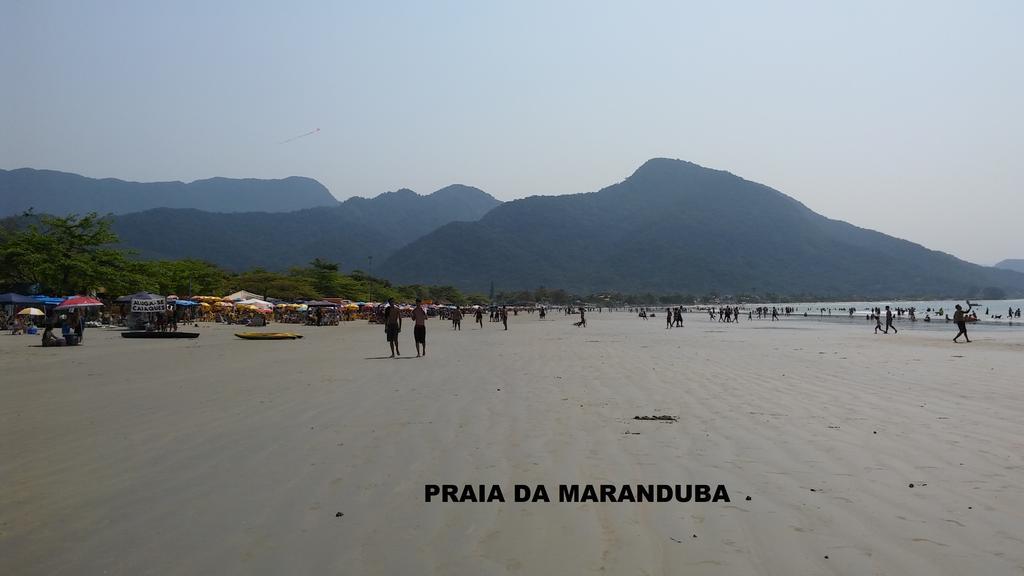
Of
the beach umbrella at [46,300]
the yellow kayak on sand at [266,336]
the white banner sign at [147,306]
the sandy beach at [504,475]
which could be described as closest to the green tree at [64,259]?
the beach umbrella at [46,300]

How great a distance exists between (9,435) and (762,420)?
871 cm

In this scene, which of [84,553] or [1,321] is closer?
[84,553]

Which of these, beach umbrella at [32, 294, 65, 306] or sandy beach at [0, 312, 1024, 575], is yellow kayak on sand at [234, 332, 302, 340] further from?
beach umbrella at [32, 294, 65, 306]

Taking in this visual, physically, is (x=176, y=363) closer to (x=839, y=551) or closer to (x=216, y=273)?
(x=839, y=551)

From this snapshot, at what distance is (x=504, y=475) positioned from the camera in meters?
5.51

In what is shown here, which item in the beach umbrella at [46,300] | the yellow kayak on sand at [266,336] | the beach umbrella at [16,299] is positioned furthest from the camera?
the beach umbrella at [46,300]

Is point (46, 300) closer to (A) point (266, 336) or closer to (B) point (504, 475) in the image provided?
(A) point (266, 336)

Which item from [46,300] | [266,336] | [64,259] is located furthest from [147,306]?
[64,259]

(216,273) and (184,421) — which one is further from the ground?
(216,273)

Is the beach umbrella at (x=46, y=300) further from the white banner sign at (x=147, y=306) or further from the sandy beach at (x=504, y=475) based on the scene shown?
the sandy beach at (x=504, y=475)

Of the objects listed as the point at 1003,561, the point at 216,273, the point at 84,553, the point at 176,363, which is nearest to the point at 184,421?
the point at 84,553

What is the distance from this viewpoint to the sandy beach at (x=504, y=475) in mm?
3781

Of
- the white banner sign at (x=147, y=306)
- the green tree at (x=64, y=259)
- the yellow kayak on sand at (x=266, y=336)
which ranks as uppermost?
the green tree at (x=64, y=259)

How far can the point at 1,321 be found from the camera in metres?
37.6
